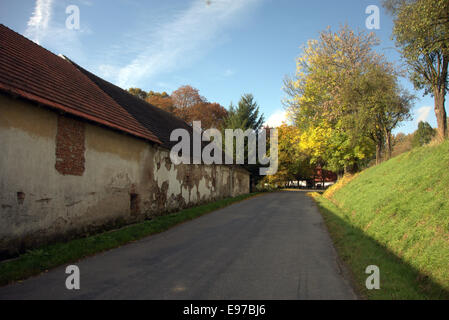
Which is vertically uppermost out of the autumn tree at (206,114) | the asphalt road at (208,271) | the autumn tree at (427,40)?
the autumn tree at (206,114)

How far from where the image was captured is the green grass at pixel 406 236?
4121 mm

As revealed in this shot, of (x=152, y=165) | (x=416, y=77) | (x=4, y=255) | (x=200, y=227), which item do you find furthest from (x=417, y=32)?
(x=4, y=255)

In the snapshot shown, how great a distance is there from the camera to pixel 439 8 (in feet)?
28.3

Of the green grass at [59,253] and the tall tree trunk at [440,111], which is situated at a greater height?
the tall tree trunk at [440,111]

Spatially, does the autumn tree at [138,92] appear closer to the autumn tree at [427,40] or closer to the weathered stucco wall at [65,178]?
the weathered stucco wall at [65,178]

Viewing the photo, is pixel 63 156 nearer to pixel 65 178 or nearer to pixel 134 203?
pixel 65 178

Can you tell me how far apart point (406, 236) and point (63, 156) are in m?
9.11

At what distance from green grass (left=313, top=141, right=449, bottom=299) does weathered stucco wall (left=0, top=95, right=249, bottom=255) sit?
753cm

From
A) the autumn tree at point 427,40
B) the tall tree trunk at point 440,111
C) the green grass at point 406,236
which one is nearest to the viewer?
the green grass at point 406,236

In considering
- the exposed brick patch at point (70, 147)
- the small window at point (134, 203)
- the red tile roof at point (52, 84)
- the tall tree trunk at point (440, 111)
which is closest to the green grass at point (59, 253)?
the small window at point (134, 203)

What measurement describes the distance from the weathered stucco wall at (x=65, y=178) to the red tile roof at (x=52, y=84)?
1.11ft

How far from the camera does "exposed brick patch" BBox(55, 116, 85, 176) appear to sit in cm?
763
